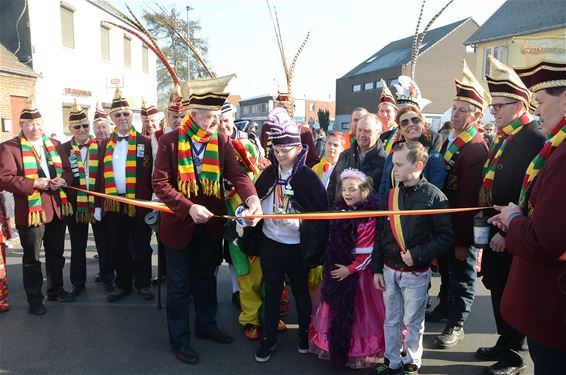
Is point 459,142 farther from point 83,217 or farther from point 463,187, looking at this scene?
point 83,217

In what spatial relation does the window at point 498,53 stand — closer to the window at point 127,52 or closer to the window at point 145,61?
the window at point 145,61

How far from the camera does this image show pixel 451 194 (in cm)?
387

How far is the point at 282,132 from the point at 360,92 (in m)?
38.8

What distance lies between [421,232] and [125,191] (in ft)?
11.0

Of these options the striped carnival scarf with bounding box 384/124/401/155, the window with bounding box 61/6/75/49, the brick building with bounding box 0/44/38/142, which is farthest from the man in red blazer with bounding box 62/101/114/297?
the window with bounding box 61/6/75/49

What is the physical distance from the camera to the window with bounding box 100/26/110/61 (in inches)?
765

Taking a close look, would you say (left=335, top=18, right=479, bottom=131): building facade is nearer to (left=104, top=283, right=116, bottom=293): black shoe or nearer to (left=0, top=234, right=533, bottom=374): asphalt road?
(left=104, top=283, right=116, bottom=293): black shoe

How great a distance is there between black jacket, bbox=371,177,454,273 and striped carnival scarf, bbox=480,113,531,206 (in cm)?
49

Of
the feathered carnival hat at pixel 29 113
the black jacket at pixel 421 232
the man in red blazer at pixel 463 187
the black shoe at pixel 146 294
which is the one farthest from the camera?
the black shoe at pixel 146 294

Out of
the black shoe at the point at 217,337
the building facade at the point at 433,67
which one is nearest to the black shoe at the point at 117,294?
the black shoe at the point at 217,337

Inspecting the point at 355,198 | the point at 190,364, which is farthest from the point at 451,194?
the point at 190,364

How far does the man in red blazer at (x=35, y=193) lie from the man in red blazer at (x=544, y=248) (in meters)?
4.37

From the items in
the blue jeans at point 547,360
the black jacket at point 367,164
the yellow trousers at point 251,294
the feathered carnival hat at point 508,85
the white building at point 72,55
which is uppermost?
the white building at point 72,55

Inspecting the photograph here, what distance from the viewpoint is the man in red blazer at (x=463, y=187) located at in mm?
3678
